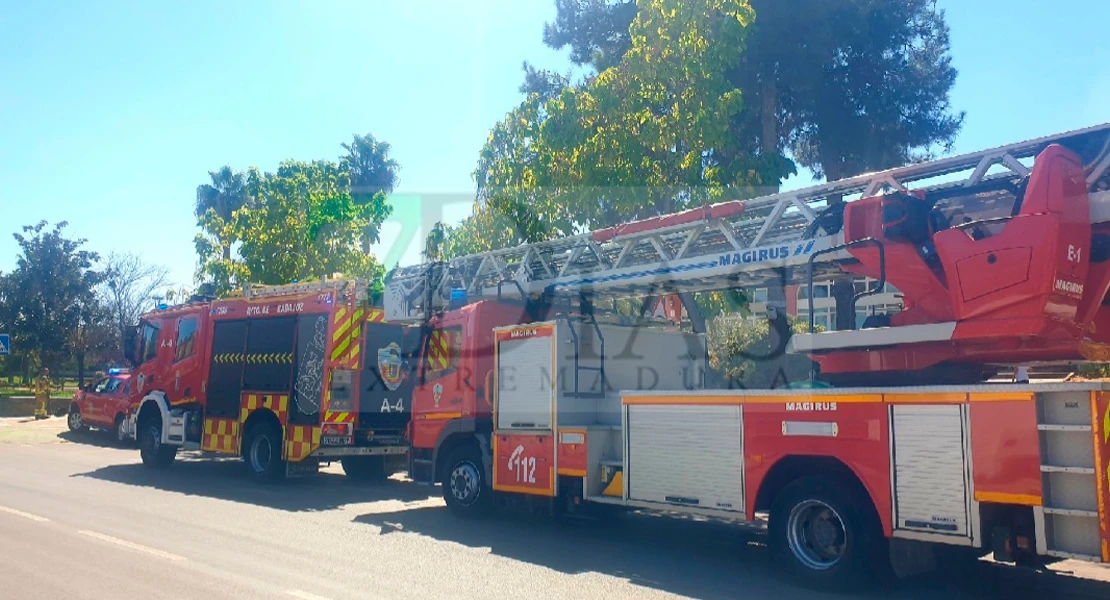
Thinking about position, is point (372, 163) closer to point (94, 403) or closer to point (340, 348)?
point (94, 403)

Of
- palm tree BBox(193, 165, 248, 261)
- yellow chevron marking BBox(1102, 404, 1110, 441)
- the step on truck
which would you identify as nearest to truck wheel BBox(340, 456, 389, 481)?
the step on truck

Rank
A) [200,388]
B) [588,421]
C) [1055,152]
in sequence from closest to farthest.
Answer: [1055,152] → [588,421] → [200,388]

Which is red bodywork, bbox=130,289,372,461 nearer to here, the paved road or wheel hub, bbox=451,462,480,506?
the paved road

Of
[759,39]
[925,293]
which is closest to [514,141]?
[759,39]

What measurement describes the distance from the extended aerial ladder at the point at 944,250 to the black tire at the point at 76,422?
1939 cm

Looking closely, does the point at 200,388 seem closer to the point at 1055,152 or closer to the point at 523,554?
the point at 523,554

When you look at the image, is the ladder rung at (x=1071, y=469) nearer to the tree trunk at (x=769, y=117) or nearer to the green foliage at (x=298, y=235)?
the tree trunk at (x=769, y=117)

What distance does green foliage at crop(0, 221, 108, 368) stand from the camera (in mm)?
36906

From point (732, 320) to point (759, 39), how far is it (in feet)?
23.3

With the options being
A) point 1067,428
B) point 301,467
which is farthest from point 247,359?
point 1067,428

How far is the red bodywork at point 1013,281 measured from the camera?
650cm

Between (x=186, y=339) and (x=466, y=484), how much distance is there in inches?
332

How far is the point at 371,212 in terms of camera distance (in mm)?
30188

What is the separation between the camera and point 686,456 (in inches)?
A: 328
